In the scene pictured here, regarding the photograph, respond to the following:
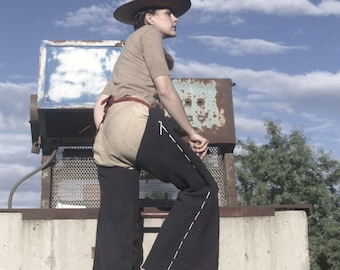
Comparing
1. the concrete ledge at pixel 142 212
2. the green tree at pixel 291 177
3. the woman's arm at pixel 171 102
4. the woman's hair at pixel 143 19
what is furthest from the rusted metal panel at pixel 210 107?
the green tree at pixel 291 177

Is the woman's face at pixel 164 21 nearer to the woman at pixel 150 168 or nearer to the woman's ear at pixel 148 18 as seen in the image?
the woman's ear at pixel 148 18

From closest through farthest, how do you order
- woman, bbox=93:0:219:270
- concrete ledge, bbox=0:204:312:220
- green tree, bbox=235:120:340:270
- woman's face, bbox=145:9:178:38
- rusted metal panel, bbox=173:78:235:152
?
1. woman, bbox=93:0:219:270
2. woman's face, bbox=145:9:178:38
3. concrete ledge, bbox=0:204:312:220
4. rusted metal panel, bbox=173:78:235:152
5. green tree, bbox=235:120:340:270

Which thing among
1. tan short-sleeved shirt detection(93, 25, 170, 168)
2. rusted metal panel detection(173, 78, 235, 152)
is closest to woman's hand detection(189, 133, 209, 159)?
tan short-sleeved shirt detection(93, 25, 170, 168)

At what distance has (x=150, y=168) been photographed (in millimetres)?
2539

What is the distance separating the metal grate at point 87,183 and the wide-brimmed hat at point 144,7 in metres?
1.55

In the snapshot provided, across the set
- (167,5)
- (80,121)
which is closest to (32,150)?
(80,121)

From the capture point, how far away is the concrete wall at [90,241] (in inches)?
120

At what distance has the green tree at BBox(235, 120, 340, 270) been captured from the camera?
22.0 meters

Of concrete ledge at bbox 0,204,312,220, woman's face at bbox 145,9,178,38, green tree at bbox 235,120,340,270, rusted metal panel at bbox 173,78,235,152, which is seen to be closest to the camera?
woman's face at bbox 145,9,178,38

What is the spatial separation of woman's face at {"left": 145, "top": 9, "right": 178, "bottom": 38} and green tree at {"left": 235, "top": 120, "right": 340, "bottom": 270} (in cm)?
1913

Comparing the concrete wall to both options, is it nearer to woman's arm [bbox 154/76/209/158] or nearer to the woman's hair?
woman's arm [bbox 154/76/209/158]

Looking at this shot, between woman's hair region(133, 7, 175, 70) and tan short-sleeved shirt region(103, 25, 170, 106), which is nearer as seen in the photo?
tan short-sleeved shirt region(103, 25, 170, 106)

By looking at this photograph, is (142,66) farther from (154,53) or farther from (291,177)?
(291,177)

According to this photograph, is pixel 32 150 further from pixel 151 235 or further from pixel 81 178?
pixel 151 235
